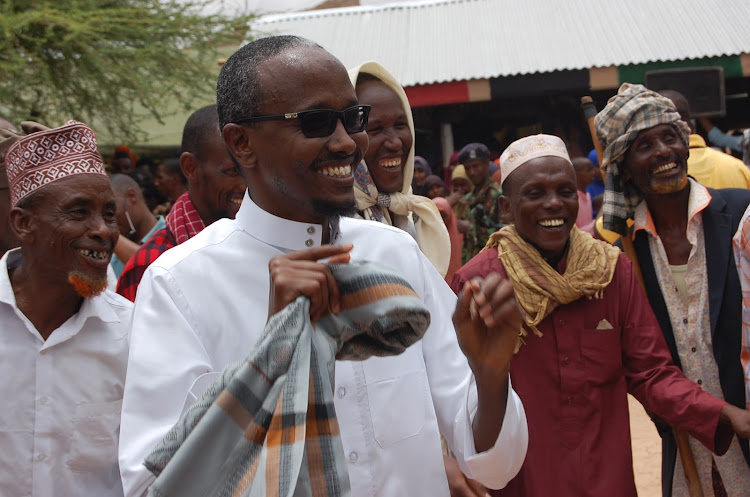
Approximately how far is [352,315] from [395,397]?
0.44 m

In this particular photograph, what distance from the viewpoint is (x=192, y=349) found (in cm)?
196

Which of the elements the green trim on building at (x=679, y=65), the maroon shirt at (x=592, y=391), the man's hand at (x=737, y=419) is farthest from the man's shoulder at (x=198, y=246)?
the green trim on building at (x=679, y=65)

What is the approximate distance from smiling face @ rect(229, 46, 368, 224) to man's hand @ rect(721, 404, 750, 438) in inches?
83.8

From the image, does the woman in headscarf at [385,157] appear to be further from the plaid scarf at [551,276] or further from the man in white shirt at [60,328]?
the man in white shirt at [60,328]

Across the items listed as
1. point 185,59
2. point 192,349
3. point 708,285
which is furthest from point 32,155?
point 185,59

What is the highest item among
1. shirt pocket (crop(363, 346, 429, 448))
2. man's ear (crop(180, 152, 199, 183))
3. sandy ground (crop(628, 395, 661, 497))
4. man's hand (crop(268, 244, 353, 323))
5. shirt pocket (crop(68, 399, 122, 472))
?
man's ear (crop(180, 152, 199, 183))

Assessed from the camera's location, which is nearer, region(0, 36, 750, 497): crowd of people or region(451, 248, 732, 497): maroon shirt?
region(0, 36, 750, 497): crowd of people

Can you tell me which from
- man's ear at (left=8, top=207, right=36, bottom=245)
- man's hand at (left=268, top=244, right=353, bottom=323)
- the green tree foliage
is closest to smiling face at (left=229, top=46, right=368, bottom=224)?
man's hand at (left=268, top=244, right=353, bottom=323)

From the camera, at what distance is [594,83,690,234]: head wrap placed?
13.1 ft

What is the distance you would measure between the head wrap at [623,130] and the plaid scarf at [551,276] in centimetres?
40

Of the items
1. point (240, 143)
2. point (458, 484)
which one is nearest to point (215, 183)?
point (240, 143)

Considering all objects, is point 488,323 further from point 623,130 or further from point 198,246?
point 623,130

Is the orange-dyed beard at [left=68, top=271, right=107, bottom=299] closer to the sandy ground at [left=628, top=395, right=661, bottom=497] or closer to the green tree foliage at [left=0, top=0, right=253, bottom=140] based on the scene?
the sandy ground at [left=628, top=395, right=661, bottom=497]

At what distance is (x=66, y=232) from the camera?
291 cm
